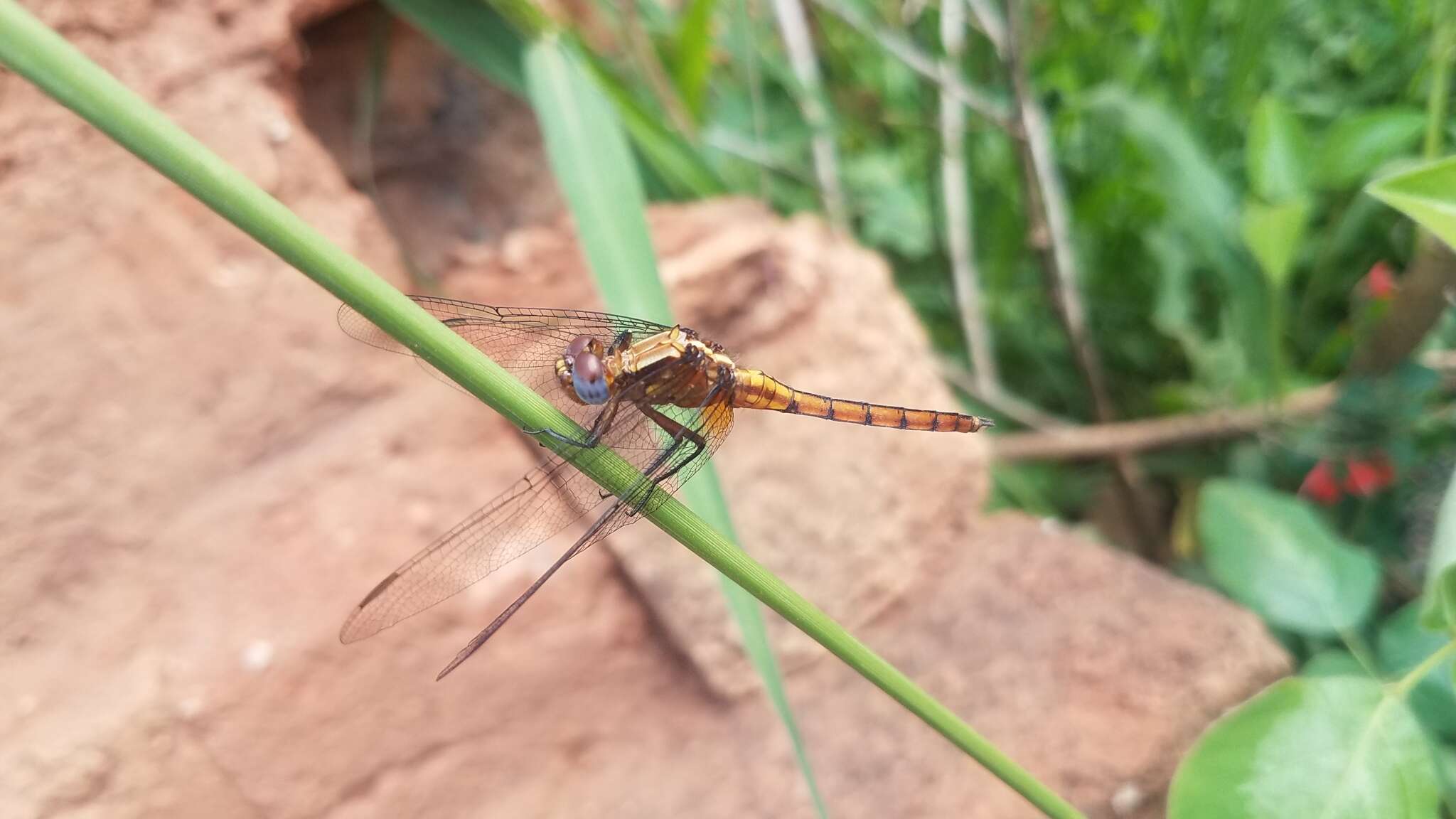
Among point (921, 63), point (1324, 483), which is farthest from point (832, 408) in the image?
point (1324, 483)

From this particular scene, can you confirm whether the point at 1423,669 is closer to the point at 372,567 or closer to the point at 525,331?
the point at 525,331

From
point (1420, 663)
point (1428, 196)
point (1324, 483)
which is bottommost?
point (1324, 483)

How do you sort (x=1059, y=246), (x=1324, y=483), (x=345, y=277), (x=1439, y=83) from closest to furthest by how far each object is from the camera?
1. (x=345, y=277)
2. (x=1439, y=83)
3. (x=1324, y=483)
4. (x=1059, y=246)

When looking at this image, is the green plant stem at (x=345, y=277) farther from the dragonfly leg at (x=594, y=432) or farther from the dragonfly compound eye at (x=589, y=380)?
the dragonfly compound eye at (x=589, y=380)

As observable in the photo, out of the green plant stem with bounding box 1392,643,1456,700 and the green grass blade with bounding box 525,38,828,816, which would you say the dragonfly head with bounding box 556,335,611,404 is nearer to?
the green grass blade with bounding box 525,38,828,816

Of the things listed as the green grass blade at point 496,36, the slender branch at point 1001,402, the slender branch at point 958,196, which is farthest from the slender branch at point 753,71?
the slender branch at point 1001,402

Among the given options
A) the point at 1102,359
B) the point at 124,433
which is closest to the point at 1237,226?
the point at 1102,359

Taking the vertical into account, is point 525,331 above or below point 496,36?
below

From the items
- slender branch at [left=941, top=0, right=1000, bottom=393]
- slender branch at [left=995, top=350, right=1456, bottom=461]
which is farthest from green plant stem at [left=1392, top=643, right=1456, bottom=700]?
slender branch at [left=941, top=0, right=1000, bottom=393]
